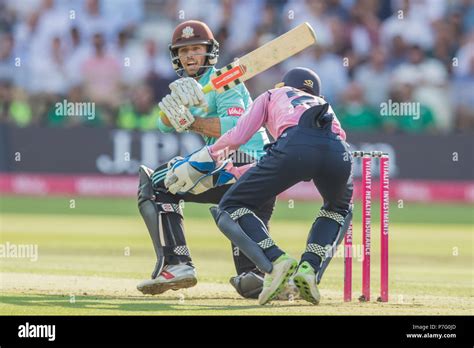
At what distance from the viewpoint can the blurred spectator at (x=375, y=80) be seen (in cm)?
1692

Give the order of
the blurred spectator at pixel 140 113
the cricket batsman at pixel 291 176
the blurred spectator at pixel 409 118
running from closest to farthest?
the cricket batsman at pixel 291 176, the blurred spectator at pixel 409 118, the blurred spectator at pixel 140 113

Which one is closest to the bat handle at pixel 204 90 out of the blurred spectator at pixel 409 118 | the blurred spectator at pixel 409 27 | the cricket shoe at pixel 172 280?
the cricket shoe at pixel 172 280

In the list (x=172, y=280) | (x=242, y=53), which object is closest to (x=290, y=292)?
(x=172, y=280)

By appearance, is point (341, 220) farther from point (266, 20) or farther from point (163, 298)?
point (266, 20)

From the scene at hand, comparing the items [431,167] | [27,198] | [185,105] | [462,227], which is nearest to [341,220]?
[185,105]

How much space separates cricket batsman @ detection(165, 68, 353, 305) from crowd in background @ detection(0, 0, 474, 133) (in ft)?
31.8

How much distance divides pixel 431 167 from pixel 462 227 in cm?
217

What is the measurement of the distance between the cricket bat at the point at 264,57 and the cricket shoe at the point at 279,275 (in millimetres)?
1497

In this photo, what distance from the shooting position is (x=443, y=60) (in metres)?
17.0

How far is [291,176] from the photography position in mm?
6820

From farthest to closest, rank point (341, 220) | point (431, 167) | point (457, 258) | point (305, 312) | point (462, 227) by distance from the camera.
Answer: point (431, 167)
point (462, 227)
point (457, 258)
point (341, 220)
point (305, 312)

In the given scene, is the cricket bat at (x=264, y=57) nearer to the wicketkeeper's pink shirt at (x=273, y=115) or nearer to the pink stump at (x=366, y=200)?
the wicketkeeper's pink shirt at (x=273, y=115)

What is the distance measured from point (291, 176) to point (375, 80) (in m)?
10.4

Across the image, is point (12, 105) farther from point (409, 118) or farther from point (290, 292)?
point (290, 292)
